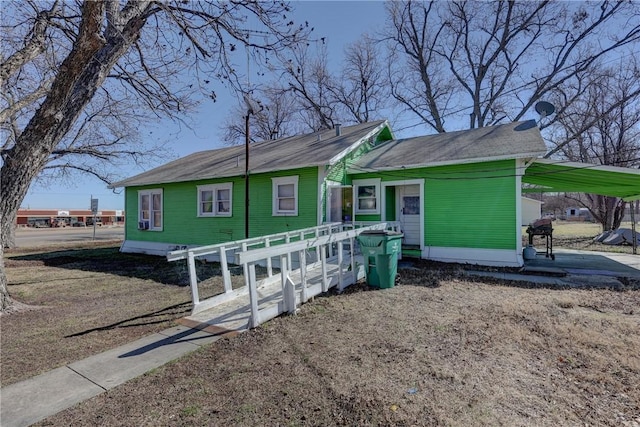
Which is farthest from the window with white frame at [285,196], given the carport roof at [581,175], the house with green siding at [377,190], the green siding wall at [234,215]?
the carport roof at [581,175]

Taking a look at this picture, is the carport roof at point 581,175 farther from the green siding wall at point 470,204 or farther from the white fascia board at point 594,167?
the green siding wall at point 470,204

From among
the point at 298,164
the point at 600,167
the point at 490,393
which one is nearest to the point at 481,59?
the point at 600,167

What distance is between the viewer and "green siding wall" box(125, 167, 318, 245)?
10.8 meters

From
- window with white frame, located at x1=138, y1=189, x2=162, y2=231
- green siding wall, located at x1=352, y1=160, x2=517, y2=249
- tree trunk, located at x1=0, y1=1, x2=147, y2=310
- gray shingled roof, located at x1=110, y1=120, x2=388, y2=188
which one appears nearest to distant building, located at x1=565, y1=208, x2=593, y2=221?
green siding wall, located at x1=352, y1=160, x2=517, y2=249

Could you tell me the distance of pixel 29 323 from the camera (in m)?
5.19

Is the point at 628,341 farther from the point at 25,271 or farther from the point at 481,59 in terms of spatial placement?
the point at 481,59

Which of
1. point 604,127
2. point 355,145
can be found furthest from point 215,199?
point 604,127

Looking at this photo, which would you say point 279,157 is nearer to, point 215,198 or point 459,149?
point 215,198

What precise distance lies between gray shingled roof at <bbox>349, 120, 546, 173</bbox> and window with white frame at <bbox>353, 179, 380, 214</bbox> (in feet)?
1.57

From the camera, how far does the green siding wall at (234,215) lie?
35.5ft

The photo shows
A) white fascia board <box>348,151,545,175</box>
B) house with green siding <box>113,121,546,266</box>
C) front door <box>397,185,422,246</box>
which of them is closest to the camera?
white fascia board <box>348,151,545,175</box>

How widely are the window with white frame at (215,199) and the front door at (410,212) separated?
638 centimetres

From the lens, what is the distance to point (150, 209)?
51.2 ft

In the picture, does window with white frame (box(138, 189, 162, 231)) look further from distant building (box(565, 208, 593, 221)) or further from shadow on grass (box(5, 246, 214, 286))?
distant building (box(565, 208, 593, 221))
